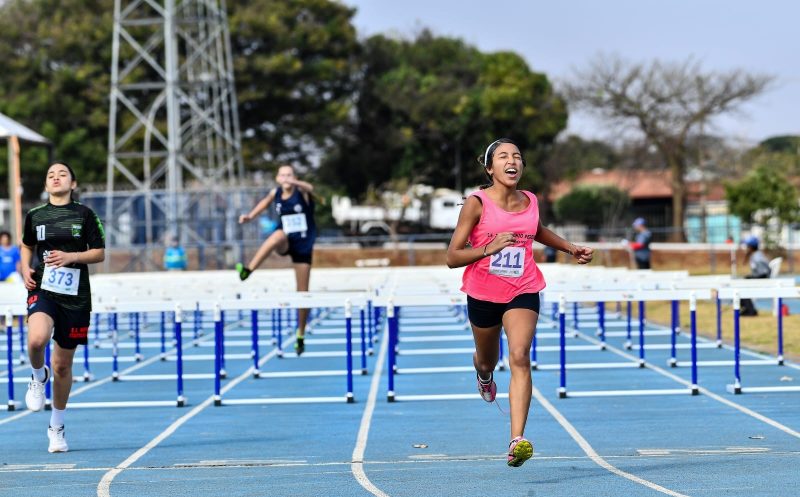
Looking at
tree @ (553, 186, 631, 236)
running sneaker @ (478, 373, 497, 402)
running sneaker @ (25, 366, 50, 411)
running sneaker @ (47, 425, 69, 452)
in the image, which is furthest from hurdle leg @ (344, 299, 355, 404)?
tree @ (553, 186, 631, 236)

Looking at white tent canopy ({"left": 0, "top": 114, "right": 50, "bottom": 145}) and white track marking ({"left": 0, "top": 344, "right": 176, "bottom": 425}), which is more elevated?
white tent canopy ({"left": 0, "top": 114, "right": 50, "bottom": 145})

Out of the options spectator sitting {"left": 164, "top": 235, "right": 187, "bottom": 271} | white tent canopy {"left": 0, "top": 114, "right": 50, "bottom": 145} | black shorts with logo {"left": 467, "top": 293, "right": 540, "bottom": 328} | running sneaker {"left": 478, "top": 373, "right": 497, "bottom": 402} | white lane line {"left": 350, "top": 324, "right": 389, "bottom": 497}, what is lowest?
white lane line {"left": 350, "top": 324, "right": 389, "bottom": 497}

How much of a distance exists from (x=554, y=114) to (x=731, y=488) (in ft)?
178

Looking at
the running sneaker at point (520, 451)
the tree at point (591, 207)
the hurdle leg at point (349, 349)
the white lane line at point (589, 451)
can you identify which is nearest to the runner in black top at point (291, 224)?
the hurdle leg at point (349, 349)

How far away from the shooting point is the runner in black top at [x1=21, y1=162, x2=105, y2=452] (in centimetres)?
854

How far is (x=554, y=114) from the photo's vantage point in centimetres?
6041

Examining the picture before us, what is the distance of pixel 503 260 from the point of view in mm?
A: 7230

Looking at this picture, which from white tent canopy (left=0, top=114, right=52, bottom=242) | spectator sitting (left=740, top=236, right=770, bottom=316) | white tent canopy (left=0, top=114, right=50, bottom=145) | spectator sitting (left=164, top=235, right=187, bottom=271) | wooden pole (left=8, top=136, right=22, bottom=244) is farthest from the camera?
spectator sitting (left=164, top=235, right=187, bottom=271)

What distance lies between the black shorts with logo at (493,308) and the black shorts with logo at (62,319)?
2633 millimetres

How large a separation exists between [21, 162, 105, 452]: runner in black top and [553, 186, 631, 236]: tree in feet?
203

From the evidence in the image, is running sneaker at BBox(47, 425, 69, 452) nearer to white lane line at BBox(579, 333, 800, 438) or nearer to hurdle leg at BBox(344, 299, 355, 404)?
hurdle leg at BBox(344, 299, 355, 404)

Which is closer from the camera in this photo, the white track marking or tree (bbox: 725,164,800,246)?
the white track marking

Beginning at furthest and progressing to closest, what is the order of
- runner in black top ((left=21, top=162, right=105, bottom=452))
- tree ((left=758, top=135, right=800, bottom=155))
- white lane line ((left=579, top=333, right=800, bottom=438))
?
tree ((left=758, top=135, right=800, bottom=155))
white lane line ((left=579, top=333, right=800, bottom=438))
runner in black top ((left=21, top=162, right=105, bottom=452))

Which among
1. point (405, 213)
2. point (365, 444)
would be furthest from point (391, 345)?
point (405, 213)
